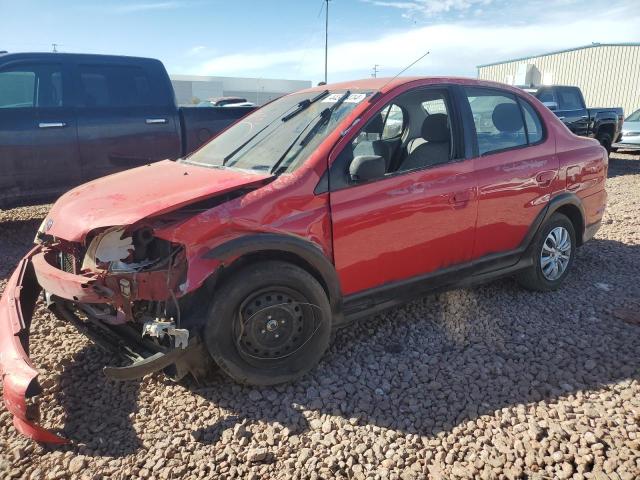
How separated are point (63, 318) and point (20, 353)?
0.56 m

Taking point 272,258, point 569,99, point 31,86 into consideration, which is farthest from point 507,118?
point 569,99

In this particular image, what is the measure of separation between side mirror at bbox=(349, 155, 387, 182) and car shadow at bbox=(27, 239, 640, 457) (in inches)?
48.5

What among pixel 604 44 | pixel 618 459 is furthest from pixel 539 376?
pixel 604 44

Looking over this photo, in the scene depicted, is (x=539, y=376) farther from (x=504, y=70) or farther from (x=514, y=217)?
(x=504, y=70)

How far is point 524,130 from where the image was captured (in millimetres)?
3984

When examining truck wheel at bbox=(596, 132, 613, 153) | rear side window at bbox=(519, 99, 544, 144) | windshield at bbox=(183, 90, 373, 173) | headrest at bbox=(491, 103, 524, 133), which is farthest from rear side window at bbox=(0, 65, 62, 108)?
truck wheel at bbox=(596, 132, 613, 153)

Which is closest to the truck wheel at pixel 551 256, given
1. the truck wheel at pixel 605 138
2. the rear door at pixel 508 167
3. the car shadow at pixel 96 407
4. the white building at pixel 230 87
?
the rear door at pixel 508 167

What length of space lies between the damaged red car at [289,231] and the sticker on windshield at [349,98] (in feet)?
0.05

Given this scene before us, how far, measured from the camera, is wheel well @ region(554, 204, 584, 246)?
4.30 metres

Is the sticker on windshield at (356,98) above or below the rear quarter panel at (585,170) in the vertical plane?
above

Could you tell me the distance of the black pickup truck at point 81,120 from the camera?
17.9ft

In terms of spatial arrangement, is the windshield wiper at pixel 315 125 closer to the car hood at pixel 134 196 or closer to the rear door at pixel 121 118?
the car hood at pixel 134 196

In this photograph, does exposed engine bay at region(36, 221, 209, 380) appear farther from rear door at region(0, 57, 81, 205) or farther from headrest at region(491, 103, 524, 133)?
rear door at region(0, 57, 81, 205)

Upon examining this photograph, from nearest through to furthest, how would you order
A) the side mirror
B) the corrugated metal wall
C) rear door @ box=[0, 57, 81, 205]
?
the side mirror
rear door @ box=[0, 57, 81, 205]
the corrugated metal wall
